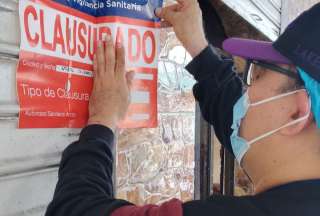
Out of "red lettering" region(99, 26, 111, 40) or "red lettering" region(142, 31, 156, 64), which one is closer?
"red lettering" region(99, 26, 111, 40)

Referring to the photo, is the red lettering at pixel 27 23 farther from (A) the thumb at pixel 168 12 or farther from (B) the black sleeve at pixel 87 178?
(A) the thumb at pixel 168 12

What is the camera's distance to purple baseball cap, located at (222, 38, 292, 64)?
1170 millimetres

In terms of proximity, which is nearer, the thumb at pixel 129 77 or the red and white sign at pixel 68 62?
the red and white sign at pixel 68 62

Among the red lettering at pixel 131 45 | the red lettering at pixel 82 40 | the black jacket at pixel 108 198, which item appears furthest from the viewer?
the red lettering at pixel 131 45

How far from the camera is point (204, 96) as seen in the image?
166 cm

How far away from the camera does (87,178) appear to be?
42.5 inches

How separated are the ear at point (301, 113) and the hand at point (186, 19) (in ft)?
1.62

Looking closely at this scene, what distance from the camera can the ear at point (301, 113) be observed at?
1.11 m

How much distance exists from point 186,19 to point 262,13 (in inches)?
40.2

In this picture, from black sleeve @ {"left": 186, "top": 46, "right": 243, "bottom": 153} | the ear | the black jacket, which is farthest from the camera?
black sleeve @ {"left": 186, "top": 46, "right": 243, "bottom": 153}

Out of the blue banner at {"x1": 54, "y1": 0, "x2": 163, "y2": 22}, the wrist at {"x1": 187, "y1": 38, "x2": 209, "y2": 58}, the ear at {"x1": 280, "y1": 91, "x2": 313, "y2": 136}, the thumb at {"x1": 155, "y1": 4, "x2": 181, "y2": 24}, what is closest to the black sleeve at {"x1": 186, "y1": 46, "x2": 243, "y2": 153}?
the wrist at {"x1": 187, "y1": 38, "x2": 209, "y2": 58}

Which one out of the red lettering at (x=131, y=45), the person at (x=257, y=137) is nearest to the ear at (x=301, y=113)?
the person at (x=257, y=137)

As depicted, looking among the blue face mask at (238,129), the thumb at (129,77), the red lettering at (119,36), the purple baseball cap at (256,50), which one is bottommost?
the blue face mask at (238,129)

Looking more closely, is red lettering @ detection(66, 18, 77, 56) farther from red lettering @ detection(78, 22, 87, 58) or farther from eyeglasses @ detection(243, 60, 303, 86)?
eyeglasses @ detection(243, 60, 303, 86)
